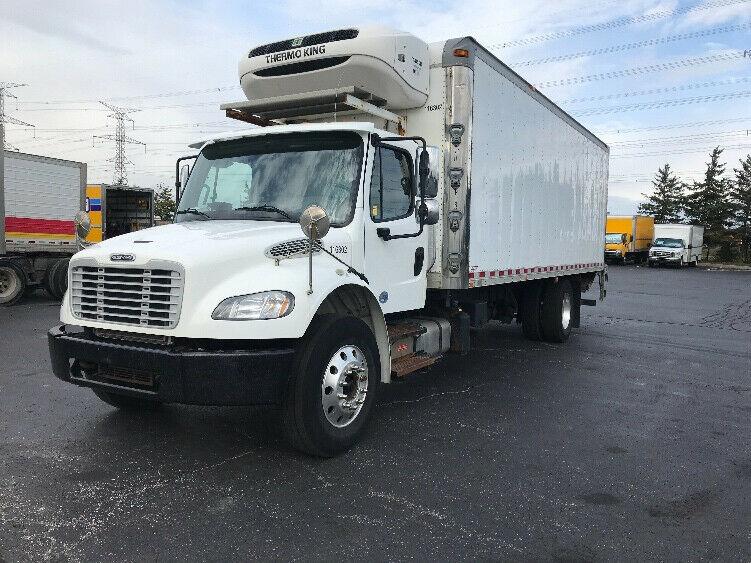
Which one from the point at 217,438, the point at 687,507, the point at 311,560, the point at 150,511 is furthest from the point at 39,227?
the point at 687,507

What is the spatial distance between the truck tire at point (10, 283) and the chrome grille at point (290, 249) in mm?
11893

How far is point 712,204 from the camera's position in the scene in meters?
61.3

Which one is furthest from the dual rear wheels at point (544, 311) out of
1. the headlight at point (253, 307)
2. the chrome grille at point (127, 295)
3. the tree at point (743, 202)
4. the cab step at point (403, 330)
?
the tree at point (743, 202)

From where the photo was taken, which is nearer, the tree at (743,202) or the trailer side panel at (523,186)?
the trailer side panel at (523,186)

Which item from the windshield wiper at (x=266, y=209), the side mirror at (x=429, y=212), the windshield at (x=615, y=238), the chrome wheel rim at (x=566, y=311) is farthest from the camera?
the windshield at (x=615, y=238)

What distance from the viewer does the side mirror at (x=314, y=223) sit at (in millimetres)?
4078

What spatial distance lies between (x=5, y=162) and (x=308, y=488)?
517 inches

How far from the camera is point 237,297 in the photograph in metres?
4.09

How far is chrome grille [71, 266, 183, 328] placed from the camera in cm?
411

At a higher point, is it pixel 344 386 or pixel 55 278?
pixel 55 278

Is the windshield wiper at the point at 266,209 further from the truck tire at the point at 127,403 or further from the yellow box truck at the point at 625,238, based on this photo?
the yellow box truck at the point at 625,238

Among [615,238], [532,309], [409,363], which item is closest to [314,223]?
[409,363]

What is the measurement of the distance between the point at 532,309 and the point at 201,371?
6887mm

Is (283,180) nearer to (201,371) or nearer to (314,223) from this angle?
(314,223)
